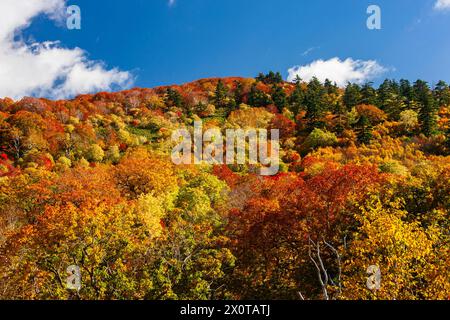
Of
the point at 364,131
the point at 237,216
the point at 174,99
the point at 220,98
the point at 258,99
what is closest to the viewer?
the point at 237,216

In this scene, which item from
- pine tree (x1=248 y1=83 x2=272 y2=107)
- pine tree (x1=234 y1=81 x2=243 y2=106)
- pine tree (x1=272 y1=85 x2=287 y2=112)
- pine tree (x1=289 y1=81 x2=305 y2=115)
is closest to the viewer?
pine tree (x1=289 y1=81 x2=305 y2=115)

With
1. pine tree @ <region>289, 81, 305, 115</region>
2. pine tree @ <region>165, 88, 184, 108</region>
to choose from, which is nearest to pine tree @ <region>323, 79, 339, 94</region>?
pine tree @ <region>289, 81, 305, 115</region>

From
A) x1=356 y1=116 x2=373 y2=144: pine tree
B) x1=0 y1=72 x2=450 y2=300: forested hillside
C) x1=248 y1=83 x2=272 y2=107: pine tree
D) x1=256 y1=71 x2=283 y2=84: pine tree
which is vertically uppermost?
x1=256 y1=71 x2=283 y2=84: pine tree

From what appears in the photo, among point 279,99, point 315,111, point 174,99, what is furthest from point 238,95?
point 315,111

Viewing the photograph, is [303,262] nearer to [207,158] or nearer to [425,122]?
[207,158]

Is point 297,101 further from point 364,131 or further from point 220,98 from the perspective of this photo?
point 364,131

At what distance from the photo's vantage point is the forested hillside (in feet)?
58.3

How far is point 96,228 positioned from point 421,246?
15.9m

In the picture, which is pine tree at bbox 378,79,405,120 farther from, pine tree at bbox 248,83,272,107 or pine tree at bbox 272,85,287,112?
pine tree at bbox 248,83,272,107

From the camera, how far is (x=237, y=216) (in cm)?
2870

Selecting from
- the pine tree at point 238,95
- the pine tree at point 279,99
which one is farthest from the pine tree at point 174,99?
the pine tree at point 279,99

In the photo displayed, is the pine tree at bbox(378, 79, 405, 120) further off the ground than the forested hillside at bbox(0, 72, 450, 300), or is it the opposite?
the pine tree at bbox(378, 79, 405, 120)

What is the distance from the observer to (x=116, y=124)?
10006 centimetres

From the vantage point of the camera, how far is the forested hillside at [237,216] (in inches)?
700
